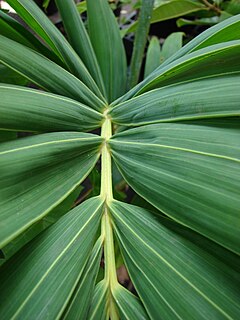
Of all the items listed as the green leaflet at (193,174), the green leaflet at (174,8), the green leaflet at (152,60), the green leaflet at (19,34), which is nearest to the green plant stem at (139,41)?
the green leaflet at (152,60)

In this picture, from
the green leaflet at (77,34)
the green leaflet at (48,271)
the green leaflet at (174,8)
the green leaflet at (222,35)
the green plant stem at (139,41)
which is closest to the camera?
the green leaflet at (48,271)

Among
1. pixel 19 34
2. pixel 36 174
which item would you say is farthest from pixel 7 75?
pixel 36 174

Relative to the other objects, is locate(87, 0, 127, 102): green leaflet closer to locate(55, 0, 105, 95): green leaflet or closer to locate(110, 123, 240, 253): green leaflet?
locate(55, 0, 105, 95): green leaflet

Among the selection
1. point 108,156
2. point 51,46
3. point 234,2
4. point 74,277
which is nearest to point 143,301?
point 74,277

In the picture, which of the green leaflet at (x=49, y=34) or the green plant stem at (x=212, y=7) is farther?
the green plant stem at (x=212, y=7)

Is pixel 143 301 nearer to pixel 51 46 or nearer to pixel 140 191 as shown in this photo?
pixel 140 191

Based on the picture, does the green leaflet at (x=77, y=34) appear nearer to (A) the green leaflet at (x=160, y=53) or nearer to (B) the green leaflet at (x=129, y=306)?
(A) the green leaflet at (x=160, y=53)

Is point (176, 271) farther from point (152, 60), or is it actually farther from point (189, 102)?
point (152, 60)
